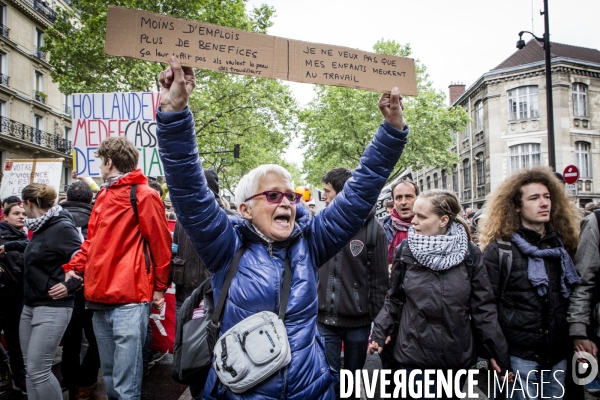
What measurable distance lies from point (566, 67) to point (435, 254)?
28.9 meters

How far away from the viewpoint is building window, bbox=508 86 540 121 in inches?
1039

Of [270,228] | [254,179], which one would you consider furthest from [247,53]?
[270,228]

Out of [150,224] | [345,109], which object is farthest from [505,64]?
[150,224]

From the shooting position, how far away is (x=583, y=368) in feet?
9.06

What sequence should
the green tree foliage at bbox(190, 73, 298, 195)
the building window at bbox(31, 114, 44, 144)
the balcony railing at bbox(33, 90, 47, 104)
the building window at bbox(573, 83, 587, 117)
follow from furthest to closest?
A: the building window at bbox(31, 114, 44, 144) < the balcony railing at bbox(33, 90, 47, 104) < the building window at bbox(573, 83, 587, 117) < the green tree foliage at bbox(190, 73, 298, 195)

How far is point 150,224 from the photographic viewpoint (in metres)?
2.94

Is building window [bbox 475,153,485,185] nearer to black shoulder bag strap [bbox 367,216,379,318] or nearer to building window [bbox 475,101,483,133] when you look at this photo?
building window [bbox 475,101,483,133]

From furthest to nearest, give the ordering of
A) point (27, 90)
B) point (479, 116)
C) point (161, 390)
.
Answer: point (479, 116)
point (27, 90)
point (161, 390)

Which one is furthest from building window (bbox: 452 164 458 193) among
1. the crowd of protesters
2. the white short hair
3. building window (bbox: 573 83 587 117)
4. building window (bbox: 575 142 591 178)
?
the white short hair

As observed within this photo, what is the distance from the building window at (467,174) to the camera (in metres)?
30.5

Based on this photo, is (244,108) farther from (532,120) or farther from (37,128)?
(37,128)

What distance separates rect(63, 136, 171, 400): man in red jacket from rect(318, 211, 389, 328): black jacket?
1281mm

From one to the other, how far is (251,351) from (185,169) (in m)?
0.78

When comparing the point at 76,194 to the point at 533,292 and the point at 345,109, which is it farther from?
the point at 345,109
